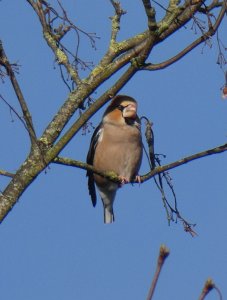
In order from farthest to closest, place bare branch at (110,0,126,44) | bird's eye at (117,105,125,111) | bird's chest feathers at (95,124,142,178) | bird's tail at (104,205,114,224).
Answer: bird's tail at (104,205,114,224), bird's eye at (117,105,125,111), bird's chest feathers at (95,124,142,178), bare branch at (110,0,126,44)

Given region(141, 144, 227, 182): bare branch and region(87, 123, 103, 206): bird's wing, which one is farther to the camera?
region(87, 123, 103, 206): bird's wing

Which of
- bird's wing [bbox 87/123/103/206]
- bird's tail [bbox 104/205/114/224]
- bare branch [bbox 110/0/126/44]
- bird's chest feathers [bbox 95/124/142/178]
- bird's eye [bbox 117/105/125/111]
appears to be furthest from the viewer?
bird's tail [bbox 104/205/114/224]

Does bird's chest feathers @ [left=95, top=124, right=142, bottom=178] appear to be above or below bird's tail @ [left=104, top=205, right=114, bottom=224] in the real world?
above

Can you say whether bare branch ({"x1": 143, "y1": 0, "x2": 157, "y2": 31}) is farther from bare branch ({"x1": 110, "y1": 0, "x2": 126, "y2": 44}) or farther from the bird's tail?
the bird's tail

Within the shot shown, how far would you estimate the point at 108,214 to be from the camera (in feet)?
24.8

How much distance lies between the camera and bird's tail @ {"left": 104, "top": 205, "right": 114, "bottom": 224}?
24.7 feet

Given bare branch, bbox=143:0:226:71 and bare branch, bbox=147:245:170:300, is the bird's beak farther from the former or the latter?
bare branch, bbox=147:245:170:300

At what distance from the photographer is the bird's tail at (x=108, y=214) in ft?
24.7

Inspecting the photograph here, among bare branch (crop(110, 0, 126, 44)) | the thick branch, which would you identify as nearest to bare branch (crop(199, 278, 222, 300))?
the thick branch

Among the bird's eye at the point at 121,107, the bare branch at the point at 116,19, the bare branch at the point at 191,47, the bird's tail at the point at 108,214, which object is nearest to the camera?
the bare branch at the point at 191,47

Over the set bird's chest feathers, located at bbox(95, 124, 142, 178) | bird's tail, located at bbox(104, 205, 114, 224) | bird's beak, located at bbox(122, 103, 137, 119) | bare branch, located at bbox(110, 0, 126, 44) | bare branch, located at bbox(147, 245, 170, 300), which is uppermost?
bird's beak, located at bbox(122, 103, 137, 119)

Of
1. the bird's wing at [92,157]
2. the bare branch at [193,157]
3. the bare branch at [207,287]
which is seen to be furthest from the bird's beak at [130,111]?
the bare branch at [207,287]

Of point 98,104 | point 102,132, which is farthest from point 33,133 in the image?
point 102,132

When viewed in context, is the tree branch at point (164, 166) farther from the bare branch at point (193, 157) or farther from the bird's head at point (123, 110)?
the bird's head at point (123, 110)
